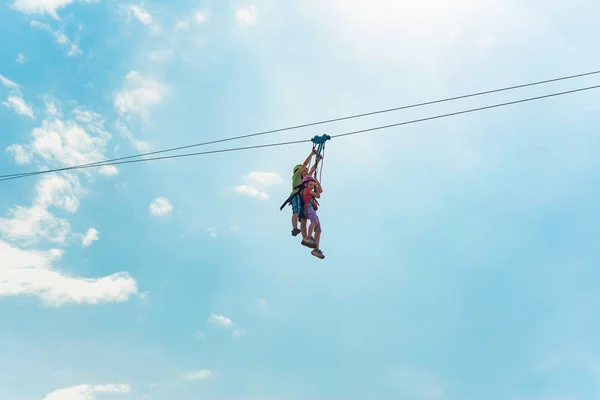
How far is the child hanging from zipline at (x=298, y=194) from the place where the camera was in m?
12.5

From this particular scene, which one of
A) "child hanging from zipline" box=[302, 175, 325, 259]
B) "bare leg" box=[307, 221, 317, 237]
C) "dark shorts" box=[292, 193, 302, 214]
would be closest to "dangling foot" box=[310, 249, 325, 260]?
"child hanging from zipline" box=[302, 175, 325, 259]

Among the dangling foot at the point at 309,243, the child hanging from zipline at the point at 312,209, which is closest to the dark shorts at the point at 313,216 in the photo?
the child hanging from zipline at the point at 312,209

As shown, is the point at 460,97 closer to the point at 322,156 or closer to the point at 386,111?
the point at 386,111

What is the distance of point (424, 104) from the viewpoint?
1262cm

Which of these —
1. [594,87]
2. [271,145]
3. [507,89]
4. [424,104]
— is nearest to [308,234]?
[271,145]

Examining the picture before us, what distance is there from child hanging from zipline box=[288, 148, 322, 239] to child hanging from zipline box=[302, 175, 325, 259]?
0.13 m

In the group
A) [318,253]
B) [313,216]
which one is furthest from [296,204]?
[318,253]

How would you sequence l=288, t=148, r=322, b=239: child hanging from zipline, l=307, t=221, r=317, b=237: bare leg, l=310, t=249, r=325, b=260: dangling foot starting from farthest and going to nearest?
l=288, t=148, r=322, b=239: child hanging from zipline
l=307, t=221, r=317, b=237: bare leg
l=310, t=249, r=325, b=260: dangling foot

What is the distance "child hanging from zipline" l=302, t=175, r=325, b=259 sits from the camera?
12.1 m

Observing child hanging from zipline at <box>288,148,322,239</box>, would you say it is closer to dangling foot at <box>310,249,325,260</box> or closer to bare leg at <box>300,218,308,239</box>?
bare leg at <box>300,218,308,239</box>

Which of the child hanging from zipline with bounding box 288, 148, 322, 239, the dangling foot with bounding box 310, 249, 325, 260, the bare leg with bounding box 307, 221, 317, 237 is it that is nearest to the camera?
the dangling foot with bounding box 310, 249, 325, 260

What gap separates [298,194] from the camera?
1269 cm

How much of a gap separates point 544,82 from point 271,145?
6385 millimetres

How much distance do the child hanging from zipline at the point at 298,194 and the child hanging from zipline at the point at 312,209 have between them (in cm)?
13
